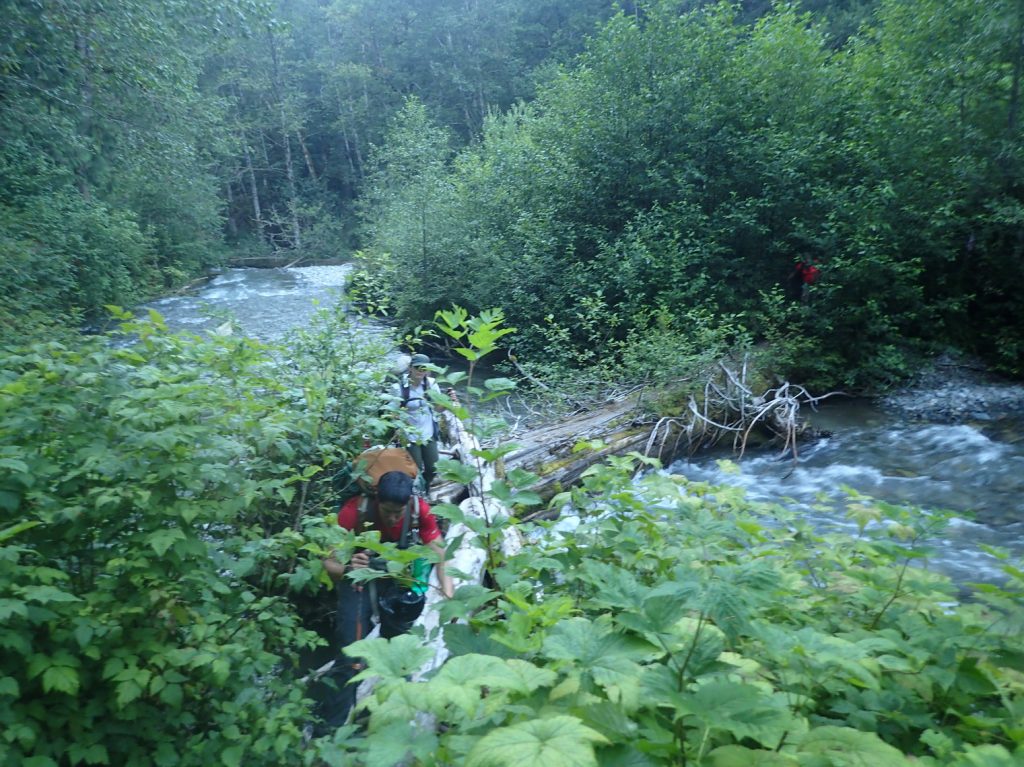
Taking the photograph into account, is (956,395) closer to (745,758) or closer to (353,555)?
(353,555)

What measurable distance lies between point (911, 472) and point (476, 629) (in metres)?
7.90

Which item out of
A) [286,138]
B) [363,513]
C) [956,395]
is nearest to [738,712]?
[363,513]

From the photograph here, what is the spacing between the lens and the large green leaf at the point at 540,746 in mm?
1187

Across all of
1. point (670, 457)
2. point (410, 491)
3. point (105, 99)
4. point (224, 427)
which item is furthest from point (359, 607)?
point (105, 99)

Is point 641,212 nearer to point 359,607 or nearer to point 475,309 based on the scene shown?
point 475,309

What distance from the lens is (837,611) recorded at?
2.38 metres

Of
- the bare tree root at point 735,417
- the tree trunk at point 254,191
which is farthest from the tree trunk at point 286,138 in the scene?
the bare tree root at point 735,417

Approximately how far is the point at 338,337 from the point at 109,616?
3.36 m

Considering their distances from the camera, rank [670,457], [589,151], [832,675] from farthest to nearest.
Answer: [589,151] < [670,457] < [832,675]

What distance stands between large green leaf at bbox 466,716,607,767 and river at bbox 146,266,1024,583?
4.41 m

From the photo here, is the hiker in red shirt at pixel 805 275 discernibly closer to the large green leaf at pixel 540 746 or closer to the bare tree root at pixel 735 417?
the bare tree root at pixel 735 417

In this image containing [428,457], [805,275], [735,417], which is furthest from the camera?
[805,275]

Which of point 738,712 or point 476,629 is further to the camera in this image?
point 476,629

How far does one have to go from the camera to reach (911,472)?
25.8ft
